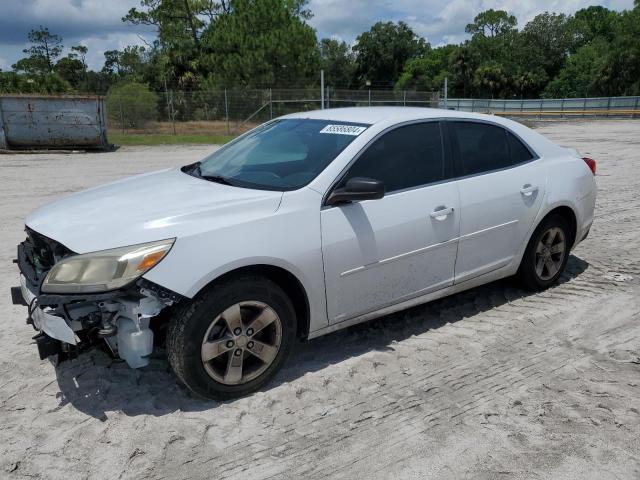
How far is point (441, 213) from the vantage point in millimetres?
3943

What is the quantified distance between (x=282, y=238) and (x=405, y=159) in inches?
47.8

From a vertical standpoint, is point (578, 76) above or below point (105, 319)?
above

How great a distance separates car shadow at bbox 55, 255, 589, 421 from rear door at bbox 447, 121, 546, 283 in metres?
0.49

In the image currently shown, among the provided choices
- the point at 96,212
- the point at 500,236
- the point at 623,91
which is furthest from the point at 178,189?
the point at 623,91

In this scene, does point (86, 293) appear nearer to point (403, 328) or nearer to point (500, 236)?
point (403, 328)

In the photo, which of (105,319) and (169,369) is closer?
(105,319)

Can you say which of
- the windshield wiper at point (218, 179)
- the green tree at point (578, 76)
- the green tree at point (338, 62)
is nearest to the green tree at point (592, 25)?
the green tree at point (578, 76)

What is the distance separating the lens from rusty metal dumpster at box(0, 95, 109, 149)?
18031mm

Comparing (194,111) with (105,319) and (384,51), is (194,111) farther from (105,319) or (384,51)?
(384,51)

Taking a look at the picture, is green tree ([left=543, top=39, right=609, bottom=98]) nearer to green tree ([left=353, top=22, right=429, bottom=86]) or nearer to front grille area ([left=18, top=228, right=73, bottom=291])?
green tree ([left=353, top=22, right=429, bottom=86])

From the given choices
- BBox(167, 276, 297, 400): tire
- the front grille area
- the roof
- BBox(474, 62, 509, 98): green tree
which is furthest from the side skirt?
BBox(474, 62, 509, 98): green tree

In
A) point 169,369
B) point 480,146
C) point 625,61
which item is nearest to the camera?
point 169,369

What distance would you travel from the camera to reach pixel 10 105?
18.0m

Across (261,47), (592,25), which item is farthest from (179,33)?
(592,25)
